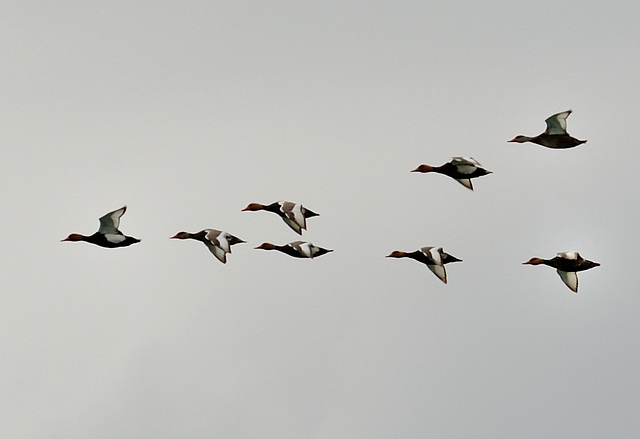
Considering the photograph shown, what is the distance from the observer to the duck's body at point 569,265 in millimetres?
62562

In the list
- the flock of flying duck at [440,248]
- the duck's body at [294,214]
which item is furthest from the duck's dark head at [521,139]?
the duck's body at [294,214]

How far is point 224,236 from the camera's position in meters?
65.9

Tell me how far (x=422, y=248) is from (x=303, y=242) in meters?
6.34

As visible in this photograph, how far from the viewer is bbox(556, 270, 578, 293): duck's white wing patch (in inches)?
2480

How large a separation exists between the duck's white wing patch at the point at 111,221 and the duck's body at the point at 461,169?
12.2m

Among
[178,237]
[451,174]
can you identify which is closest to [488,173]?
[451,174]

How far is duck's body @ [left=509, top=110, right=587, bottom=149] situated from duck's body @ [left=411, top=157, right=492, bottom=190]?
2.48m

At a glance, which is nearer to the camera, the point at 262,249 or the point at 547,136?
the point at 547,136

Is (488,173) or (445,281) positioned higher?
(488,173)

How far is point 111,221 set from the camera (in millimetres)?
61844

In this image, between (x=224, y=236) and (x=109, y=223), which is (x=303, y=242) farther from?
(x=109, y=223)

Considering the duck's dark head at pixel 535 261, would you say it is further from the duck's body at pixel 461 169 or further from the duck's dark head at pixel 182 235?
the duck's dark head at pixel 182 235

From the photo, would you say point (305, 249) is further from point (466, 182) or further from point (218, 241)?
point (466, 182)

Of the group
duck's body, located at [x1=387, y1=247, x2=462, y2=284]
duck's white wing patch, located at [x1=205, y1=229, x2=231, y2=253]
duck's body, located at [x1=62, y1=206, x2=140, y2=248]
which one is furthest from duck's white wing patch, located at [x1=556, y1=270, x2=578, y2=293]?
duck's body, located at [x1=62, y1=206, x2=140, y2=248]
